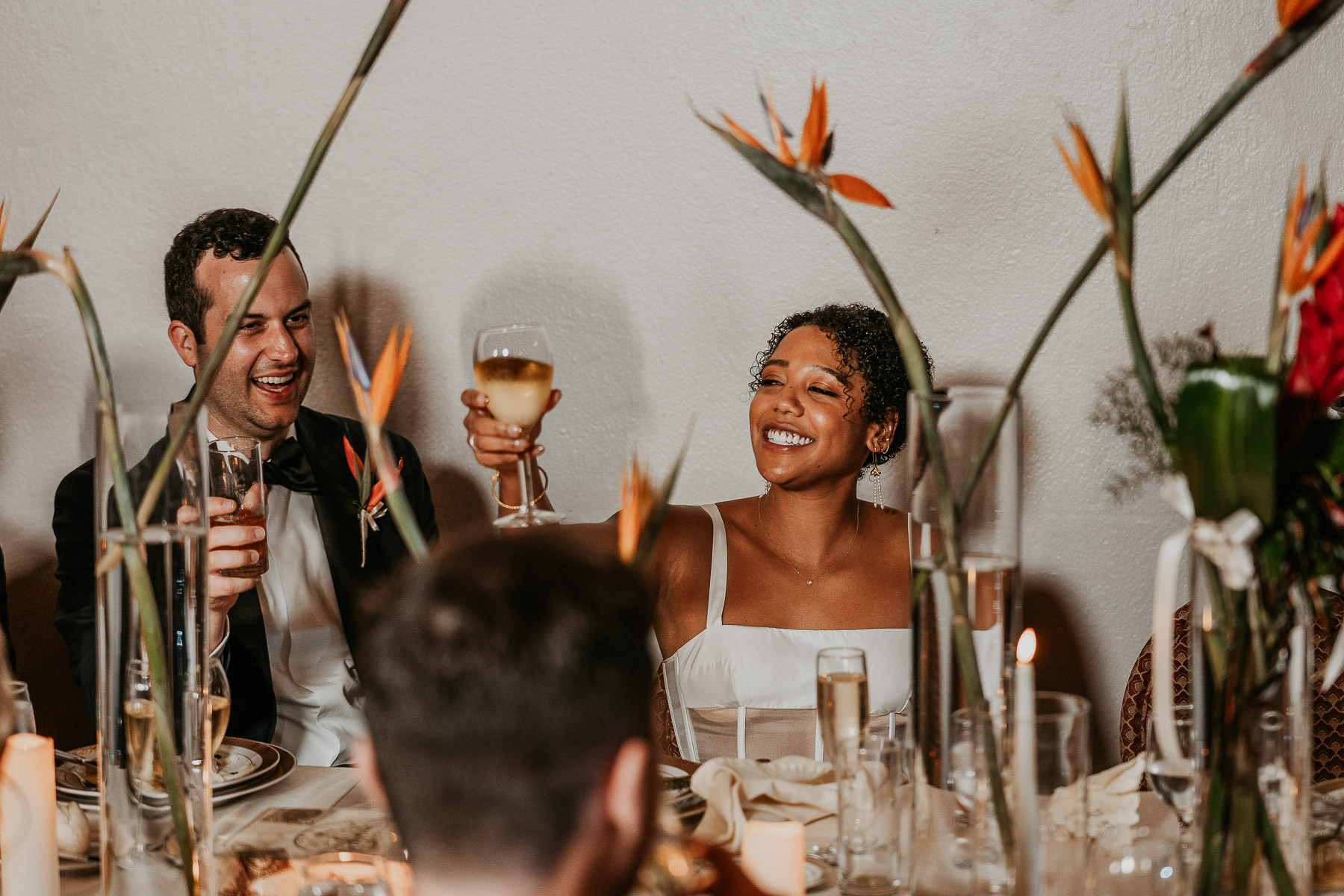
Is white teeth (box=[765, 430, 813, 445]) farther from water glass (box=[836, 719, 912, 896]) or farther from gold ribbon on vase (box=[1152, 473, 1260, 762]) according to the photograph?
gold ribbon on vase (box=[1152, 473, 1260, 762])

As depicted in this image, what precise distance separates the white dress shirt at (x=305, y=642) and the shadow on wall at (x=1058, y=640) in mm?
1495

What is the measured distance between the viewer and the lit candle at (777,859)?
40.9 inches

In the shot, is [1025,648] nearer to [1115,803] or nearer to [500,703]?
[1115,803]

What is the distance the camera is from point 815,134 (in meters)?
0.94

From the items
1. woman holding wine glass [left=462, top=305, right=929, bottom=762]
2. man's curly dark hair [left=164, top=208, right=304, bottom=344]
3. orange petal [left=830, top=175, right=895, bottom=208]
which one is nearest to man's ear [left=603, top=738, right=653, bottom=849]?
orange petal [left=830, top=175, right=895, bottom=208]

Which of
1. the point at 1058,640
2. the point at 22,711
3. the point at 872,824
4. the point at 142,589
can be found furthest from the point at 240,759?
the point at 1058,640

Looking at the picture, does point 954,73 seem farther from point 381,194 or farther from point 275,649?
point 275,649

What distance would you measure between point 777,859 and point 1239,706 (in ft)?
1.33

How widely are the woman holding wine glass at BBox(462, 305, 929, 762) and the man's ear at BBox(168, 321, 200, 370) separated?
38.7 inches

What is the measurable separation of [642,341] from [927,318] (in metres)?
0.65

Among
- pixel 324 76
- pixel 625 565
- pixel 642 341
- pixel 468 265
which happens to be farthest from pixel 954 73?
pixel 625 565

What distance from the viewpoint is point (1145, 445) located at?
3.33 ft

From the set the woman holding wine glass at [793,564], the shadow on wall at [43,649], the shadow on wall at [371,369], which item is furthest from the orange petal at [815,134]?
the shadow on wall at [43,649]

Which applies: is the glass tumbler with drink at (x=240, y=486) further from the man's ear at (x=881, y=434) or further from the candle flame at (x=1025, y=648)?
the man's ear at (x=881, y=434)
